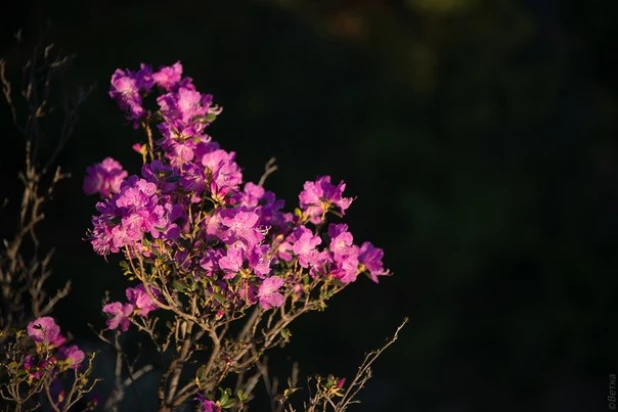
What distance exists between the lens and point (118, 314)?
2102 mm

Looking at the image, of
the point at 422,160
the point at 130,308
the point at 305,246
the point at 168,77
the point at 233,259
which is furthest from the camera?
the point at 422,160

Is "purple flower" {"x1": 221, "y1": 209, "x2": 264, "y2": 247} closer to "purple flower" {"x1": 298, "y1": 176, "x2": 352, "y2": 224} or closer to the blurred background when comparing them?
"purple flower" {"x1": 298, "y1": 176, "x2": 352, "y2": 224}

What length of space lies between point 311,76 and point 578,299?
340 cm

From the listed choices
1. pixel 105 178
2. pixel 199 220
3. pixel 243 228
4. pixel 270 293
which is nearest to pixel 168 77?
pixel 105 178

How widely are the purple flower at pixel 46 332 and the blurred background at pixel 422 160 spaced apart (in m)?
3.62

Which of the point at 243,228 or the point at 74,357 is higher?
the point at 243,228

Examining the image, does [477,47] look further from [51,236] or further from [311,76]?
[51,236]

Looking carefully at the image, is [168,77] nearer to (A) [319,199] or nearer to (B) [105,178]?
(B) [105,178]

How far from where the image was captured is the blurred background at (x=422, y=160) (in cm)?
670

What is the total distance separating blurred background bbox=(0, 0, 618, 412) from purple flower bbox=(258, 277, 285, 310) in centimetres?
401

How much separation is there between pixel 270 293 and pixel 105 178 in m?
0.61

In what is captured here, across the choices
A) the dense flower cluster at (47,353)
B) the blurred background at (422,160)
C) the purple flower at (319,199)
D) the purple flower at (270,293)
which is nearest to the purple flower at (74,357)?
the dense flower cluster at (47,353)

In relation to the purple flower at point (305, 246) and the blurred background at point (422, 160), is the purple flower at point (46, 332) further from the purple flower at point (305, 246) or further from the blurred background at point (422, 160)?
the blurred background at point (422, 160)

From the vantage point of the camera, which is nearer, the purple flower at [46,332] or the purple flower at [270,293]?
the purple flower at [270,293]
